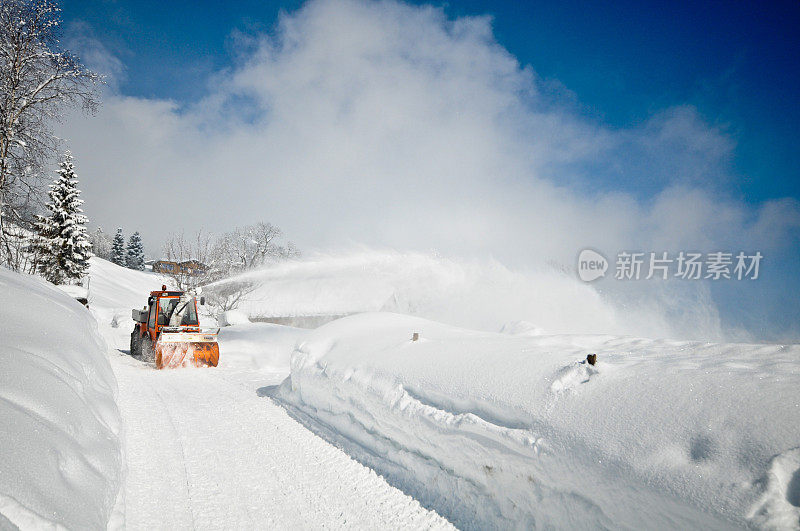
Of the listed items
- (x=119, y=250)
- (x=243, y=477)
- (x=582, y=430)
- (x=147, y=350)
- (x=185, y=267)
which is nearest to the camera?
(x=582, y=430)

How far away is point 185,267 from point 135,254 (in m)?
60.5

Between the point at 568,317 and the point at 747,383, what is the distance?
23.4 feet

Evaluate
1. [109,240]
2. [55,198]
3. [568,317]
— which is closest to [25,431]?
[568,317]

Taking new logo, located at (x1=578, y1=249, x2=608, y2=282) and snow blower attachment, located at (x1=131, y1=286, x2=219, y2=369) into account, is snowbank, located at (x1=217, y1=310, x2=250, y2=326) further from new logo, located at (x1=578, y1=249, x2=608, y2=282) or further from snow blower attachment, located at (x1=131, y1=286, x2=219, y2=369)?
new logo, located at (x1=578, y1=249, x2=608, y2=282)

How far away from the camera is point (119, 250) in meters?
68.8

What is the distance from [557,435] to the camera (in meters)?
2.59

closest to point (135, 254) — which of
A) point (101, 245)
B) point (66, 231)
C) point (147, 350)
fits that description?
point (101, 245)

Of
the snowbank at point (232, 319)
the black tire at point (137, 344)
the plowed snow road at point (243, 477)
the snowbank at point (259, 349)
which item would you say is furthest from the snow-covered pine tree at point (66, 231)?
the plowed snow road at point (243, 477)

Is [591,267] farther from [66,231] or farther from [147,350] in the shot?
[66,231]

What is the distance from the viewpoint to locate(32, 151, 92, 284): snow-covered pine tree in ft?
91.0

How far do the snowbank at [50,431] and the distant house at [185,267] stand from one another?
60.6 feet

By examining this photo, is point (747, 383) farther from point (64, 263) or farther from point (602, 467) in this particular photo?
point (64, 263)

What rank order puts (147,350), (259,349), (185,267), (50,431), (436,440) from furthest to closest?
(185,267)
(259,349)
(147,350)
(436,440)
(50,431)

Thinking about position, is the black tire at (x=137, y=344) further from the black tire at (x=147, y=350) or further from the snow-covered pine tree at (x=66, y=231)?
the snow-covered pine tree at (x=66, y=231)
